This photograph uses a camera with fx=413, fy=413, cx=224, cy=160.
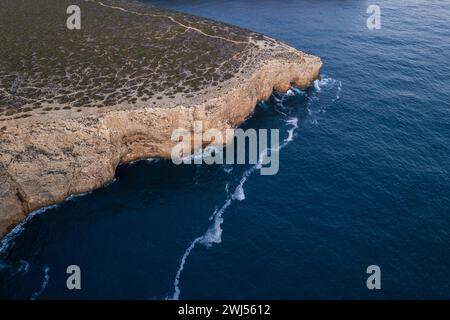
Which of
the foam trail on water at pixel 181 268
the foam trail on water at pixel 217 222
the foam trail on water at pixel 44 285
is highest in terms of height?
the foam trail on water at pixel 217 222

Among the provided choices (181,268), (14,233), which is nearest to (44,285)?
(14,233)

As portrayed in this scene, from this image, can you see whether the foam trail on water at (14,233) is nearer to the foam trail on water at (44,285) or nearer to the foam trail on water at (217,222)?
the foam trail on water at (44,285)

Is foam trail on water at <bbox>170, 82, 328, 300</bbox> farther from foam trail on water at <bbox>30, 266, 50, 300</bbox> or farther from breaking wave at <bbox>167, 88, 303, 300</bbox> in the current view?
foam trail on water at <bbox>30, 266, 50, 300</bbox>

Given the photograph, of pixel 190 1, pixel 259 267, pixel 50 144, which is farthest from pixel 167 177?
pixel 190 1

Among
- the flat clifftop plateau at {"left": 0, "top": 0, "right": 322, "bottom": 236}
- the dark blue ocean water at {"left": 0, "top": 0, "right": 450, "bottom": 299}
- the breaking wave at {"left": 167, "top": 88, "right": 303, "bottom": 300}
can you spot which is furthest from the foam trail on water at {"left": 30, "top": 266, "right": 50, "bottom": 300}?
the breaking wave at {"left": 167, "top": 88, "right": 303, "bottom": 300}

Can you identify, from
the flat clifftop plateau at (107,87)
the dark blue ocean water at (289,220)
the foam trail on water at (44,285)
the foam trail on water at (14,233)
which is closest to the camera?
the foam trail on water at (44,285)

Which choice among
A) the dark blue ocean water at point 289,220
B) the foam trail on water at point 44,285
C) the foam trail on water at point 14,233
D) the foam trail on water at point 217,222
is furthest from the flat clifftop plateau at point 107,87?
the foam trail on water at point 44,285

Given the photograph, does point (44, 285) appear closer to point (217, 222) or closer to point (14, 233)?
point (14, 233)
